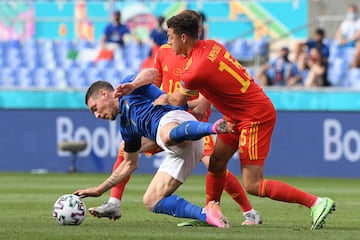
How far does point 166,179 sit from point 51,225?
125 cm

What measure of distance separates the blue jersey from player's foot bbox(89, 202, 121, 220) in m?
0.88

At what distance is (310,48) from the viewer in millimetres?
21703

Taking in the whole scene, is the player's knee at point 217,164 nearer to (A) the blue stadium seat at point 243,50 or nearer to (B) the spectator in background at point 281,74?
(B) the spectator in background at point 281,74

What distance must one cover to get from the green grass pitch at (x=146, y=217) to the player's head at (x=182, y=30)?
1.69m

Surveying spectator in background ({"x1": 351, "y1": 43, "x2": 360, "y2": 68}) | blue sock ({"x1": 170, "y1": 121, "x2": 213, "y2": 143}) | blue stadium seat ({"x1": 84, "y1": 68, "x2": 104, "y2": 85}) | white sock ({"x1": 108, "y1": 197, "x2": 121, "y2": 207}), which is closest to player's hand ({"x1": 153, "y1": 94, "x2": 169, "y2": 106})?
blue sock ({"x1": 170, "y1": 121, "x2": 213, "y2": 143})

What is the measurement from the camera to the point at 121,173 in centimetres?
990

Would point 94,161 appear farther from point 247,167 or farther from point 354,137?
point 247,167

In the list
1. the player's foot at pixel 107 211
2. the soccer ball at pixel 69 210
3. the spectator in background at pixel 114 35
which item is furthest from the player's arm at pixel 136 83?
the spectator in background at pixel 114 35

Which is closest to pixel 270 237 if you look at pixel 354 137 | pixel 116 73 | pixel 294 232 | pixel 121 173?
pixel 294 232

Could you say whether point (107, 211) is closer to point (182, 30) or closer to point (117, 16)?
point (182, 30)

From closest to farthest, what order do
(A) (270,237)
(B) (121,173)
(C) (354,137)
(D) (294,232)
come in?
(A) (270,237) < (D) (294,232) < (B) (121,173) < (C) (354,137)

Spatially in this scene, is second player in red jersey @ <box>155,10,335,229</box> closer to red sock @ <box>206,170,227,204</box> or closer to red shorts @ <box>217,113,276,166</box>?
red shorts @ <box>217,113,276,166</box>

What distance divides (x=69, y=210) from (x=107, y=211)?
1.51 feet

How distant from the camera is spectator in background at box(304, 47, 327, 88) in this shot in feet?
68.5
